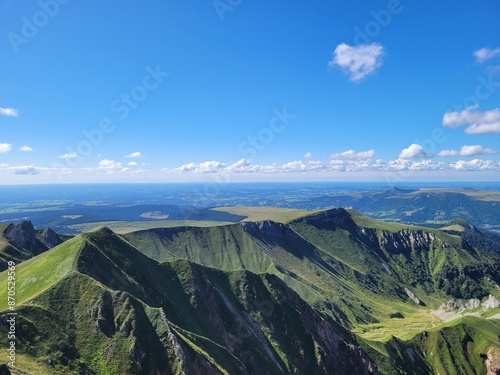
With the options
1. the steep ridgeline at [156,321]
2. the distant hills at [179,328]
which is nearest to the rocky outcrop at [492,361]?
the distant hills at [179,328]

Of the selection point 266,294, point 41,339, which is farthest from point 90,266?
point 266,294

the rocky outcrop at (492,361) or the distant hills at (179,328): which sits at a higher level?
the distant hills at (179,328)

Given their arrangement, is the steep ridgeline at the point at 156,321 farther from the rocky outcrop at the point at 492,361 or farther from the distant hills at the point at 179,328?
the rocky outcrop at the point at 492,361

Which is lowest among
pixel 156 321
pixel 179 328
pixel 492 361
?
pixel 492 361

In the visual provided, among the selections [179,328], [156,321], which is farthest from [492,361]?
[156,321]

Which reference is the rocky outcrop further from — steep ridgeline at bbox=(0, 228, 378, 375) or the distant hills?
steep ridgeline at bbox=(0, 228, 378, 375)

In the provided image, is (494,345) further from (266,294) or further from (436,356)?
(266,294)

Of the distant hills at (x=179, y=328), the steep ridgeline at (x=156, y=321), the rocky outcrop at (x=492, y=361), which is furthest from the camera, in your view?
the rocky outcrop at (x=492, y=361)

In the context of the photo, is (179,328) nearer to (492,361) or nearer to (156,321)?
(156,321)
